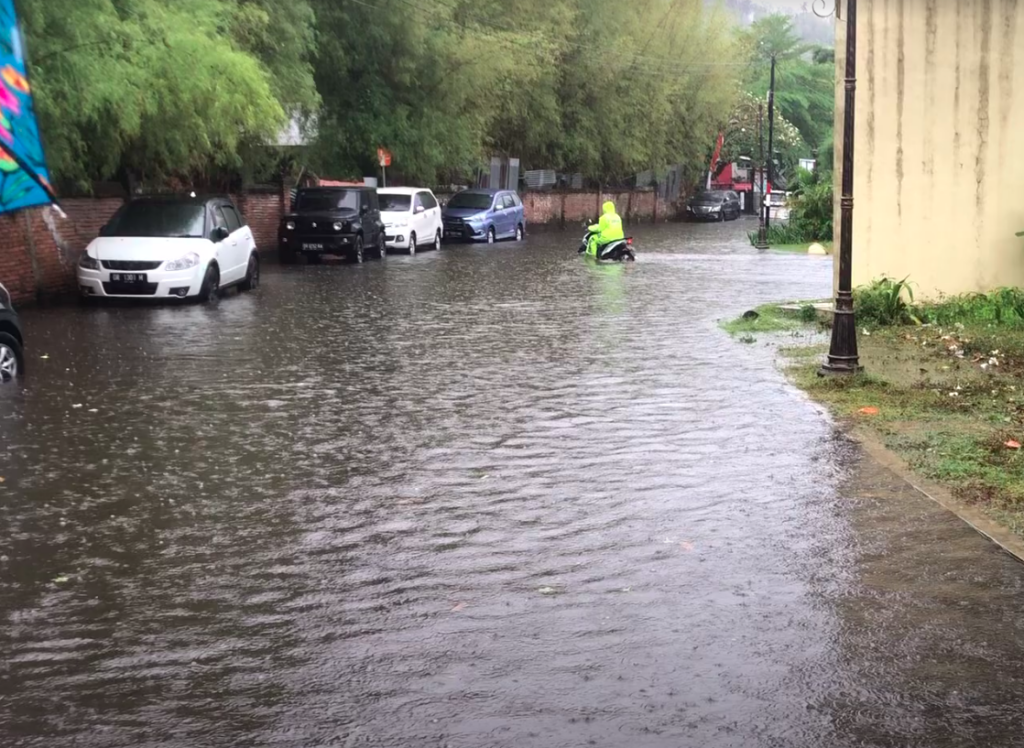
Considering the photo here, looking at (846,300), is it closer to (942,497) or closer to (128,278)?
(942,497)

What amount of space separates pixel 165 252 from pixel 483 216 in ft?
63.9

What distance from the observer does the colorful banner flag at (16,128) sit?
16.9 m

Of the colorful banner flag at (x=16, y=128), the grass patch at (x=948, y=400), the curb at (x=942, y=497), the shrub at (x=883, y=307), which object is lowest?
the curb at (x=942, y=497)

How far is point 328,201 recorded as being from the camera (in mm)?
28578

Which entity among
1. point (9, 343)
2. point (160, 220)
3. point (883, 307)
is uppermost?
point (160, 220)

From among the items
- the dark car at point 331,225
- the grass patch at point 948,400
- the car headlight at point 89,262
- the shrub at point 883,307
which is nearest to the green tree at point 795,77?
the dark car at point 331,225

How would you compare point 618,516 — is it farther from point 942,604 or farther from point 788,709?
point 788,709

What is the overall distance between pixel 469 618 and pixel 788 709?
1.52 metres

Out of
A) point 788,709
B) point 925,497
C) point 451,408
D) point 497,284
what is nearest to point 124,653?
point 788,709

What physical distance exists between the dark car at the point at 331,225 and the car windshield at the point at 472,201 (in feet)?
28.2

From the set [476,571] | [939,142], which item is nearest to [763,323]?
[939,142]

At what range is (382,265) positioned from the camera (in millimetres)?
27953

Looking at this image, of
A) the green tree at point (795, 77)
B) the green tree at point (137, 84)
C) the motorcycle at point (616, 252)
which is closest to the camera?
the green tree at point (137, 84)

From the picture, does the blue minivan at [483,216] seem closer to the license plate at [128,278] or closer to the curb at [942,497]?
the license plate at [128,278]
